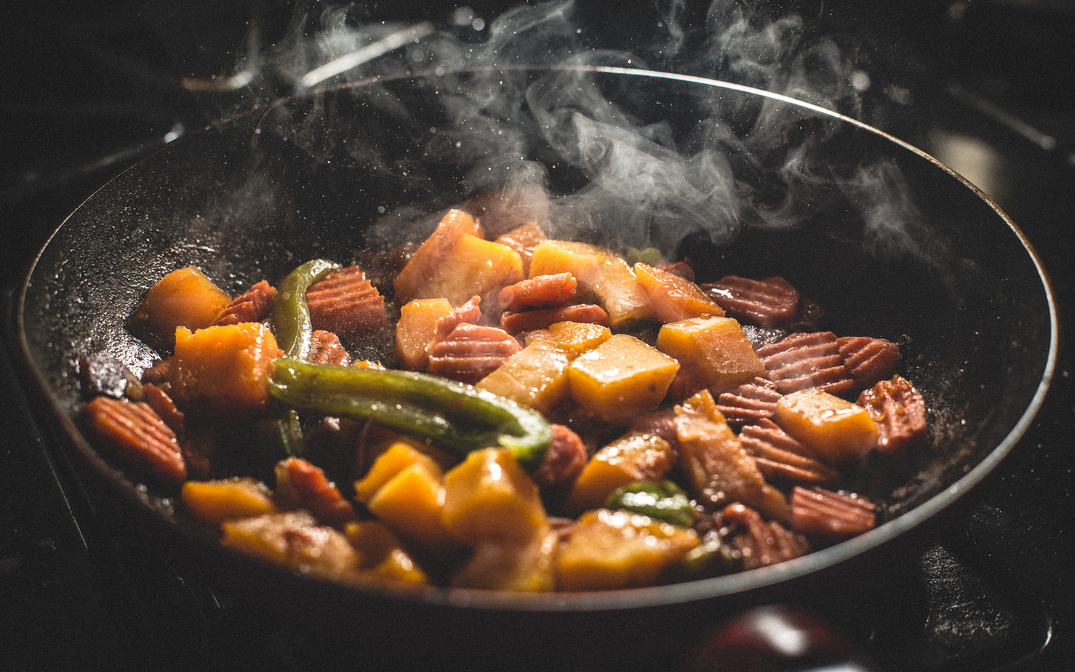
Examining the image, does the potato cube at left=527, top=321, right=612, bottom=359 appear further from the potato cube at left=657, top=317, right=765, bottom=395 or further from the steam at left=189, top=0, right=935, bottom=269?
the steam at left=189, top=0, right=935, bottom=269

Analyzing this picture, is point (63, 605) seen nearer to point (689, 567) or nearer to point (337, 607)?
point (337, 607)

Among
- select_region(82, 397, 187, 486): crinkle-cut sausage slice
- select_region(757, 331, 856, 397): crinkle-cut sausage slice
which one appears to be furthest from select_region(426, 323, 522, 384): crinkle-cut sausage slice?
select_region(757, 331, 856, 397): crinkle-cut sausage slice

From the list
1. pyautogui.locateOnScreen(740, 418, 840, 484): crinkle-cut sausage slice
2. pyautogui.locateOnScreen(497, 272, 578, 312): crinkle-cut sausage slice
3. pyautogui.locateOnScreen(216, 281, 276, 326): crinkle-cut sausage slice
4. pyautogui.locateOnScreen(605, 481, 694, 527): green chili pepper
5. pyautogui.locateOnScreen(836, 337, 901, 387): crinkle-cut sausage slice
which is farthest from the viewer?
pyautogui.locateOnScreen(497, 272, 578, 312): crinkle-cut sausage slice

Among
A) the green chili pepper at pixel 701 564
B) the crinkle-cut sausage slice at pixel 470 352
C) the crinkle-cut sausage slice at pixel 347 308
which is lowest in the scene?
the green chili pepper at pixel 701 564

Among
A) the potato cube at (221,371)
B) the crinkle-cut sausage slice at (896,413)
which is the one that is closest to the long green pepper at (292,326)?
the potato cube at (221,371)

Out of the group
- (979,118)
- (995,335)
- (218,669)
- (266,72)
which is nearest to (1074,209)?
(979,118)

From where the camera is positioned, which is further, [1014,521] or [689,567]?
[1014,521]

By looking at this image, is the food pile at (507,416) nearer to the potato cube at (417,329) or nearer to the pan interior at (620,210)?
the potato cube at (417,329)
